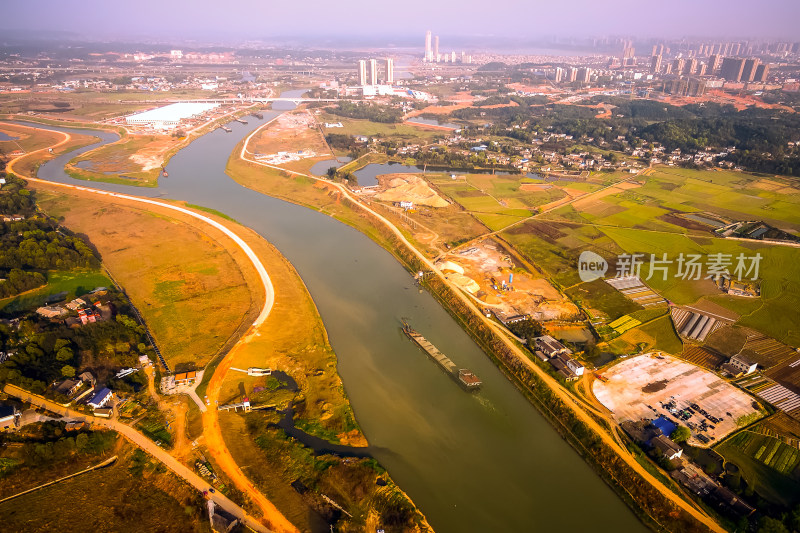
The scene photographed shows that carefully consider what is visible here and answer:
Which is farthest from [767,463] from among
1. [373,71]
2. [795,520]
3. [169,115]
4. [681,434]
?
[373,71]

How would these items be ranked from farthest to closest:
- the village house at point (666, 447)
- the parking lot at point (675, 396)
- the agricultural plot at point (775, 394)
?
the agricultural plot at point (775, 394) < the parking lot at point (675, 396) < the village house at point (666, 447)

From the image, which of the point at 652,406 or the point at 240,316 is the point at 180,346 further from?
the point at 652,406

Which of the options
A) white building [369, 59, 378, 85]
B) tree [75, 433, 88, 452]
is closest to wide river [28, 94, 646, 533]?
tree [75, 433, 88, 452]

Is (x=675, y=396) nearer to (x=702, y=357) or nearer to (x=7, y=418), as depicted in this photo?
(x=702, y=357)

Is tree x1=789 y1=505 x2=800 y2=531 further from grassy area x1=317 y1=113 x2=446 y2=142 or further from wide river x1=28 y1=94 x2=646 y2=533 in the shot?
grassy area x1=317 y1=113 x2=446 y2=142

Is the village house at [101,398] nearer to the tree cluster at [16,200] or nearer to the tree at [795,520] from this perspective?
the tree at [795,520]

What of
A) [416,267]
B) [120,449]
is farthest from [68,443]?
[416,267]

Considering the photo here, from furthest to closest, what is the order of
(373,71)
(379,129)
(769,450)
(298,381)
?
(373,71)
(379,129)
(298,381)
(769,450)

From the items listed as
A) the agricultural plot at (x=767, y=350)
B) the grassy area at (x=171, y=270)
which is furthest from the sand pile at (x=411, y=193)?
the agricultural plot at (x=767, y=350)
